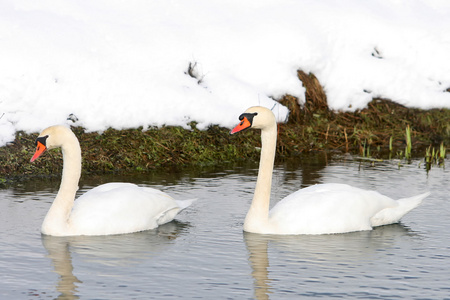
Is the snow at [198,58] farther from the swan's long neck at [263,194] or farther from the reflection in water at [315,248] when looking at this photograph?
the reflection in water at [315,248]

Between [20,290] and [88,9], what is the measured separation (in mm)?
12138

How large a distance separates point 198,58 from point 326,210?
8.32 meters

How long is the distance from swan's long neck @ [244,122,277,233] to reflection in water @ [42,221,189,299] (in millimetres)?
790

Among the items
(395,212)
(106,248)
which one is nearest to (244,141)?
(395,212)

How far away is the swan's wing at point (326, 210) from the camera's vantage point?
8922 mm

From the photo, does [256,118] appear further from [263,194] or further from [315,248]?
[315,248]

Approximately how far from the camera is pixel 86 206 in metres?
8.98

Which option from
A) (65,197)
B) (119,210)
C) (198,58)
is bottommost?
(119,210)

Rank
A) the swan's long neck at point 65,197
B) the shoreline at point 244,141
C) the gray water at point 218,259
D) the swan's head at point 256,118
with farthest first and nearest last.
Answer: the shoreline at point 244,141
the swan's head at point 256,118
the swan's long neck at point 65,197
the gray water at point 218,259

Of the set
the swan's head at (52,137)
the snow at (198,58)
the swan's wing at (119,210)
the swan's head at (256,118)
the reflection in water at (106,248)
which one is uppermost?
the snow at (198,58)

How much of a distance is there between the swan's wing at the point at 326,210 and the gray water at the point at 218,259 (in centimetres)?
13

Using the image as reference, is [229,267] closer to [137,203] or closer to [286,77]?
[137,203]

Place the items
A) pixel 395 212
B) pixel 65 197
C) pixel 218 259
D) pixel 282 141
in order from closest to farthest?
1. pixel 218 259
2. pixel 65 197
3. pixel 395 212
4. pixel 282 141

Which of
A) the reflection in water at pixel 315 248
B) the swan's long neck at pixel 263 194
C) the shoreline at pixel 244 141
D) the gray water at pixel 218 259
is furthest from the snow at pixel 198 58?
the reflection in water at pixel 315 248
